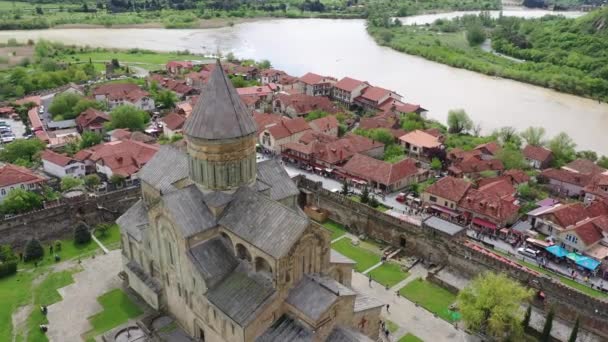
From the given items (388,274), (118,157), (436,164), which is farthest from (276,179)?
(436,164)

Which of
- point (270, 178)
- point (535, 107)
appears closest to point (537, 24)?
point (535, 107)

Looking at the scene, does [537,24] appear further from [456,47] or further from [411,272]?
[411,272]

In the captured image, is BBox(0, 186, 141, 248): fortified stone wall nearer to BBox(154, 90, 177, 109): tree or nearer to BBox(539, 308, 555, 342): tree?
BBox(539, 308, 555, 342): tree

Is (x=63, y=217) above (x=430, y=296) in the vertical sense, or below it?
above

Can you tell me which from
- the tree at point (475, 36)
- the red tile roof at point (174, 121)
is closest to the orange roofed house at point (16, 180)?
the red tile roof at point (174, 121)

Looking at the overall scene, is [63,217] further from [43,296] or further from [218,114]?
[218,114]

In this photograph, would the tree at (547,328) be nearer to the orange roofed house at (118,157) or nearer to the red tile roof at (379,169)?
the red tile roof at (379,169)

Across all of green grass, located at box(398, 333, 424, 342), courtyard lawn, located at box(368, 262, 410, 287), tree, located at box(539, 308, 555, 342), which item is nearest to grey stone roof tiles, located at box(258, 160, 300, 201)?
courtyard lawn, located at box(368, 262, 410, 287)

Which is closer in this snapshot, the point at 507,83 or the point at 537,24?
the point at 507,83
